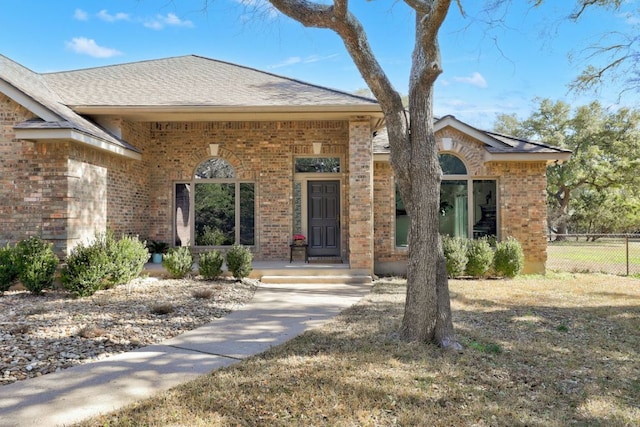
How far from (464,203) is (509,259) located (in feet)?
6.06

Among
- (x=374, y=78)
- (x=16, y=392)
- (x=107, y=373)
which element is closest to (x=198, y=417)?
(x=107, y=373)

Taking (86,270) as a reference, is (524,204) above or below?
above

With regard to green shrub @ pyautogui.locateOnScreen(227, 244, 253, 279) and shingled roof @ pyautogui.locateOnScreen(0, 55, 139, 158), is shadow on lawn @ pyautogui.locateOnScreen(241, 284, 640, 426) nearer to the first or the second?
green shrub @ pyautogui.locateOnScreen(227, 244, 253, 279)

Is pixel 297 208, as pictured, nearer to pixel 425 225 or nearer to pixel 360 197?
pixel 360 197

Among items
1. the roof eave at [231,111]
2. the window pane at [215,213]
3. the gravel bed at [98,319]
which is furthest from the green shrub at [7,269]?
the window pane at [215,213]

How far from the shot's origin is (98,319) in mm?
5508

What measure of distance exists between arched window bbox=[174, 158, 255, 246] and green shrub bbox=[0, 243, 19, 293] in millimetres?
3999

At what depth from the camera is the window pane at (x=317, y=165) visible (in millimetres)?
10805

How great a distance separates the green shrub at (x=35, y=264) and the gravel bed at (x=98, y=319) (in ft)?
0.78

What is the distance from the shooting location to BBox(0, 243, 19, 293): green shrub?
23.0 feet

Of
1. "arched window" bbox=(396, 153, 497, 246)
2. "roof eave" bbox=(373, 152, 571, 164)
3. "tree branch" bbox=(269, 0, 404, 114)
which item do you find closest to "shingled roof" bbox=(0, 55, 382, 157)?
"roof eave" bbox=(373, 152, 571, 164)

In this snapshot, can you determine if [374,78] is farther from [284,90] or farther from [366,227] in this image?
[284,90]

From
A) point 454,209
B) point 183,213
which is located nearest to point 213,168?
point 183,213

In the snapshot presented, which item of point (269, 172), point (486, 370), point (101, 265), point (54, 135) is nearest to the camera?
point (486, 370)
